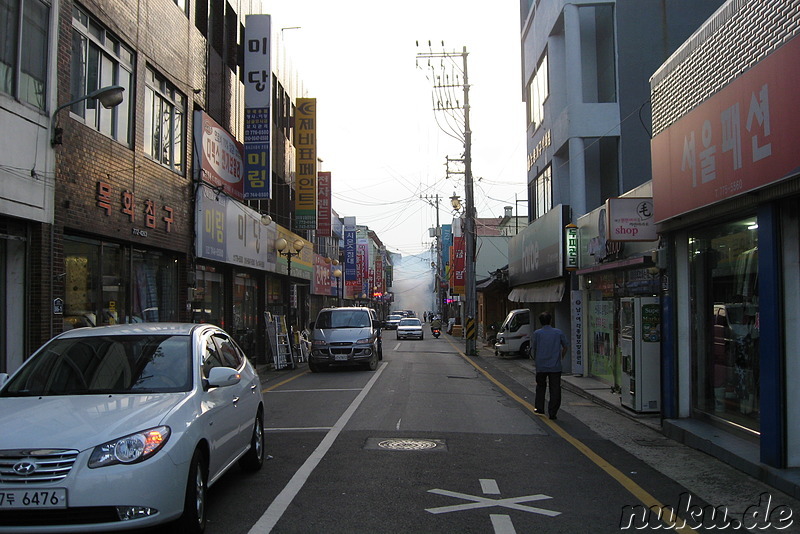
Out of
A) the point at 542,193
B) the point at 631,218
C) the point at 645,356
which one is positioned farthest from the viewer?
the point at 542,193

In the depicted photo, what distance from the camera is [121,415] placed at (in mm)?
5000

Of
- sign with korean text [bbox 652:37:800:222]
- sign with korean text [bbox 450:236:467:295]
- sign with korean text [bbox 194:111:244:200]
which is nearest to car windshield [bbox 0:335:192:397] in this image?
sign with korean text [bbox 652:37:800:222]

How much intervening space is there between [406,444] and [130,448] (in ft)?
15.8

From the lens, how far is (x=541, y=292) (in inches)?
916

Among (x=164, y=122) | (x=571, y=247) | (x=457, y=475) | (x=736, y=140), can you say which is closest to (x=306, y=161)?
(x=164, y=122)

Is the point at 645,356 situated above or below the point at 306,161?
below

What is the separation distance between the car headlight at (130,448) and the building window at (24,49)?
7605 mm

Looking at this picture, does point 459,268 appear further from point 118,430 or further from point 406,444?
point 118,430

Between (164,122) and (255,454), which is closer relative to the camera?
Answer: (255,454)

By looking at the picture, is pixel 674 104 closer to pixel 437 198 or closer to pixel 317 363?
pixel 317 363

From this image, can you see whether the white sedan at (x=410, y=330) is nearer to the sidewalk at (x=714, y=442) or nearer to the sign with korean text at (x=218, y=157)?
the sign with korean text at (x=218, y=157)

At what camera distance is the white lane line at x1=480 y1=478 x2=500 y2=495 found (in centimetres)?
666

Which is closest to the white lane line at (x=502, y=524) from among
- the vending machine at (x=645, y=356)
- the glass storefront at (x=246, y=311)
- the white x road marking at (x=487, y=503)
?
the white x road marking at (x=487, y=503)

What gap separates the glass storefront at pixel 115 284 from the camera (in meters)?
12.3
